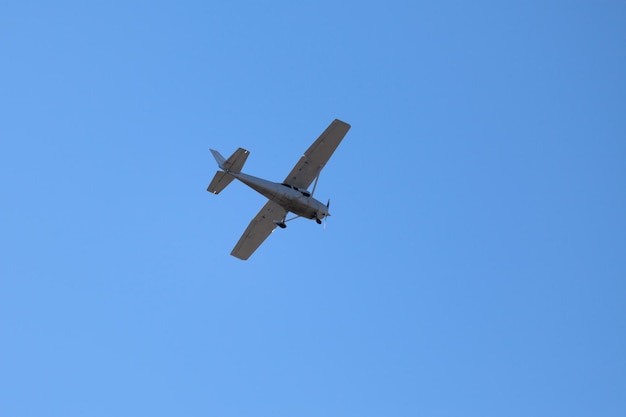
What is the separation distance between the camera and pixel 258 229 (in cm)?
4697

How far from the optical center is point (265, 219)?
46.6 meters

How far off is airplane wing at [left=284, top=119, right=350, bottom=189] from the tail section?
2.86 metres

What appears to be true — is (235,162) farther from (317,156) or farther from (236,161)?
(317,156)

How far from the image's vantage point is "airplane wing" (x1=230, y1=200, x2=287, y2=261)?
152 feet

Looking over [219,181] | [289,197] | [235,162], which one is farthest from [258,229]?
[235,162]

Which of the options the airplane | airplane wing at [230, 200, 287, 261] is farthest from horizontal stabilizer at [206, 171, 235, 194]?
airplane wing at [230, 200, 287, 261]

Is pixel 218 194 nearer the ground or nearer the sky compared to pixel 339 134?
nearer the ground

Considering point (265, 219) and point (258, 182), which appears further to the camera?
point (265, 219)

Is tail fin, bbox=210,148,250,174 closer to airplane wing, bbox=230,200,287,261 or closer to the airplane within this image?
the airplane

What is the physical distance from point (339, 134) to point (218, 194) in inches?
237

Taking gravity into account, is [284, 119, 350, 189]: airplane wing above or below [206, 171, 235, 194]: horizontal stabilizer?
above

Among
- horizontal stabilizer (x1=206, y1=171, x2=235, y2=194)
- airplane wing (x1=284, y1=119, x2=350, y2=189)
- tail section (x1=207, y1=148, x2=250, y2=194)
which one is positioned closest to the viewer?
tail section (x1=207, y1=148, x2=250, y2=194)

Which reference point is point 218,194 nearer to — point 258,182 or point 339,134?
point 258,182

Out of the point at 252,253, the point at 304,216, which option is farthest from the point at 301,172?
the point at 252,253
